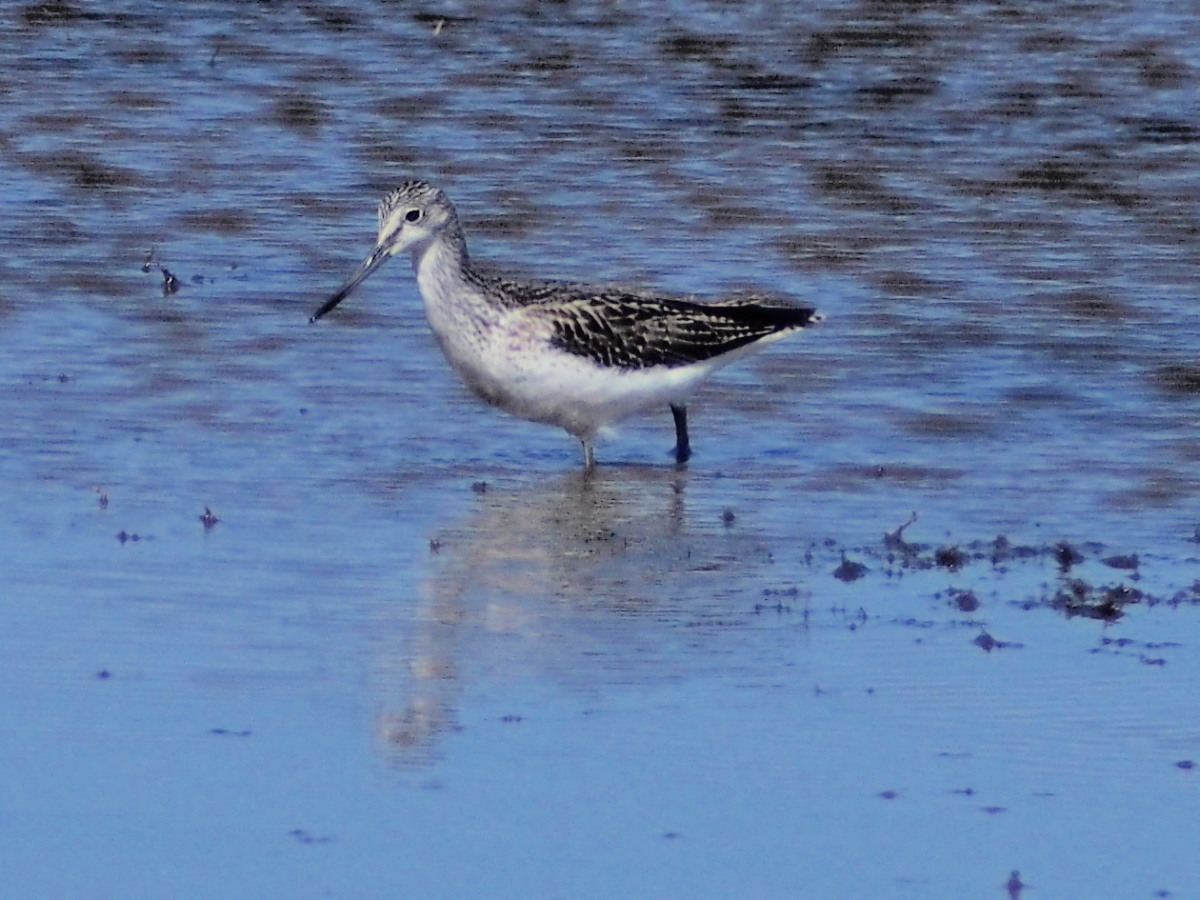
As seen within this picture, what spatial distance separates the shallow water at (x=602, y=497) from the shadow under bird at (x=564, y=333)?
294mm

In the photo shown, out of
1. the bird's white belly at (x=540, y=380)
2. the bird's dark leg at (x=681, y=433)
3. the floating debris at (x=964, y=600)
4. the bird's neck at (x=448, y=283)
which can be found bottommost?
the bird's dark leg at (x=681, y=433)

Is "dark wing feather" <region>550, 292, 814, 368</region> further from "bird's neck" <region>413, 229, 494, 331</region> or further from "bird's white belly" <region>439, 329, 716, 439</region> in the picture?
Result: "bird's neck" <region>413, 229, 494, 331</region>

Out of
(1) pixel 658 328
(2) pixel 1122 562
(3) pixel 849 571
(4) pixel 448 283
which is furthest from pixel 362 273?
(2) pixel 1122 562

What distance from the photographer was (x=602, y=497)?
1015 centimetres

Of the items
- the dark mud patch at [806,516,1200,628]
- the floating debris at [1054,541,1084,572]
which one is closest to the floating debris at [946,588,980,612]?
the dark mud patch at [806,516,1200,628]

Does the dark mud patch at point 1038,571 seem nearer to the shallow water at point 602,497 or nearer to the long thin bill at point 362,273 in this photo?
the shallow water at point 602,497

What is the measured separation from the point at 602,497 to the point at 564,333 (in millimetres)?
717

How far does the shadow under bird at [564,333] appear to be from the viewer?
34.1 feet

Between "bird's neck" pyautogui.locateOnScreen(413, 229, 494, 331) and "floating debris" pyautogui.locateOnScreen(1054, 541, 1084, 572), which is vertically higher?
"bird's neck" pyautogui.locateOnScreen(413, 229, 494, 331)

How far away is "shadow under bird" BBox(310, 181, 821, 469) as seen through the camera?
10.4 metres

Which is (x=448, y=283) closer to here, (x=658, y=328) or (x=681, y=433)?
(x=658, y=328)

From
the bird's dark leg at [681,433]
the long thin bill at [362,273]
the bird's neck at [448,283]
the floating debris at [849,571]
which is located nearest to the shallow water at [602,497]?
the floating debris at [849,571]

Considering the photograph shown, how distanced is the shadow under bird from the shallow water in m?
0.29

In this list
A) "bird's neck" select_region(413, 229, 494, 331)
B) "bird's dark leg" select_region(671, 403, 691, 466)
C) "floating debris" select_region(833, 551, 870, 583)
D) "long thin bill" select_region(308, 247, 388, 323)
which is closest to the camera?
"floating debris" select_region(833, 551, 870, 583)
